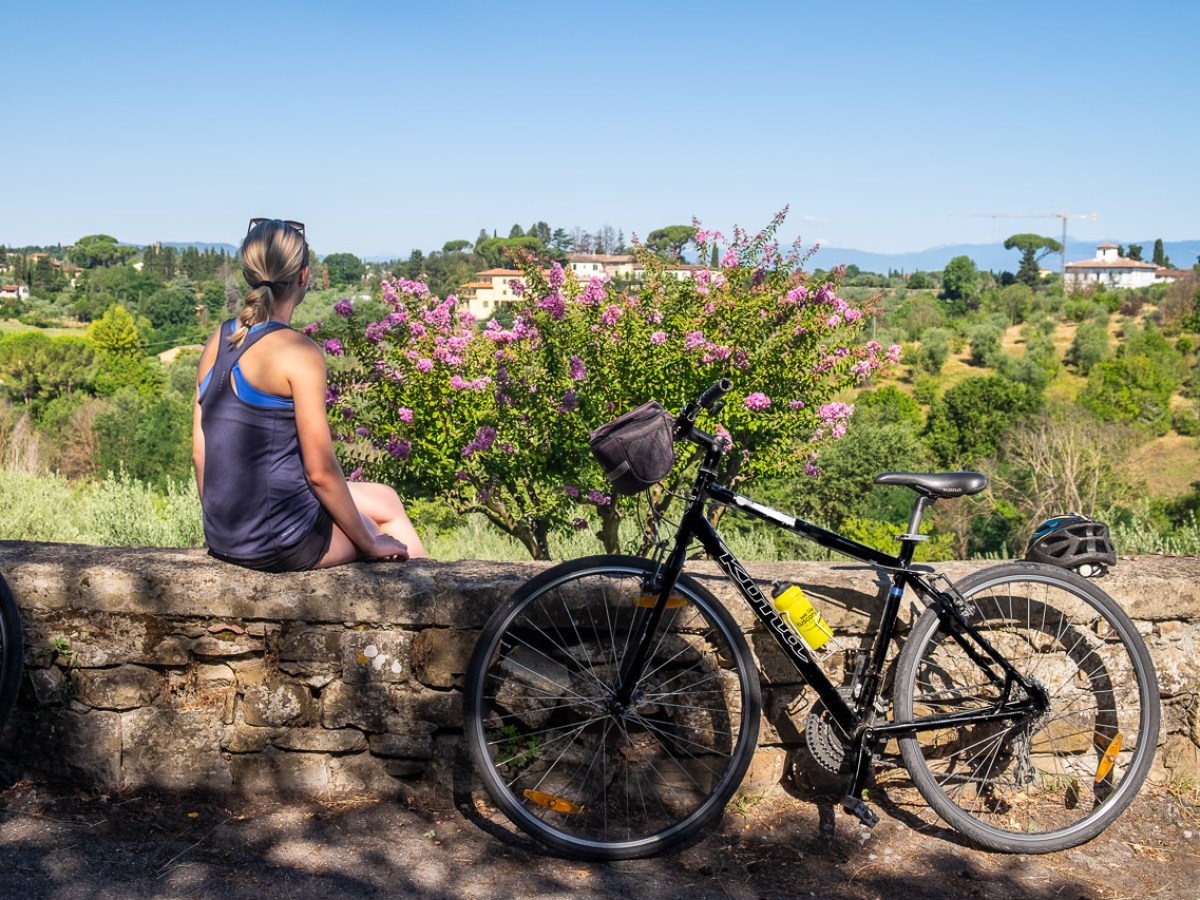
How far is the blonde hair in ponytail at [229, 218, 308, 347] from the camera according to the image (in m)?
2.93

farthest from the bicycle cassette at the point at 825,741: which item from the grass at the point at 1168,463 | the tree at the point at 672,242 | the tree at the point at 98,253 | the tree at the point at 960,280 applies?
the tree at the point at 98,253

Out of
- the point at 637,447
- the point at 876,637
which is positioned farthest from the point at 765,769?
the point at 637,447

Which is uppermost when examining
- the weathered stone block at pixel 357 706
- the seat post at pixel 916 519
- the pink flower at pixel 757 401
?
the seat post at pixel 916 519

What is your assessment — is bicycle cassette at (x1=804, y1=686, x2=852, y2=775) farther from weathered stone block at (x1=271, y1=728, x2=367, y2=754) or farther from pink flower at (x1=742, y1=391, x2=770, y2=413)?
pink flower at (x1=742, y1=391, x2=770, y2=413)

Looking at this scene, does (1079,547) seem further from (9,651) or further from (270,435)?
(9,651)

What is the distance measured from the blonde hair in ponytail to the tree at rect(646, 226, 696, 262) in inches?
326

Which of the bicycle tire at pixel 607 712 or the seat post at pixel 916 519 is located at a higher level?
the seat post at pixel 916 519

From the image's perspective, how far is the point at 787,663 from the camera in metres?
3.07

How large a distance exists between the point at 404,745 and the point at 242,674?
1.58ft

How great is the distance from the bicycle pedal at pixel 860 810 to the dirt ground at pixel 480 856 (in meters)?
0.10

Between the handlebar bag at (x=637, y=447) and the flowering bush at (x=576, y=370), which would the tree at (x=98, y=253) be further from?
the handlebar bag at (x=637, y=447)

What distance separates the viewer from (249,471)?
9.52 ft

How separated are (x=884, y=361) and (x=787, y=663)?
26.5ft

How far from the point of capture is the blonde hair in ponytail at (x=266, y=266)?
9.61 ft
